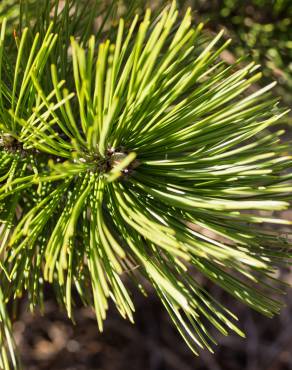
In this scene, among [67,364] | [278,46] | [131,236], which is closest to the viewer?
[131,236]

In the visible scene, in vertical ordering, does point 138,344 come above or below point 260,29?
below

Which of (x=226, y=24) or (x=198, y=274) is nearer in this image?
(x=226, y=24)

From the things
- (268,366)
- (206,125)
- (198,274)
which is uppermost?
(206,125)

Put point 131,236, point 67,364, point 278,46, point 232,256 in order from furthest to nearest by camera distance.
Answer: point 67,364
point 278,46
point 131,236
point 232,256

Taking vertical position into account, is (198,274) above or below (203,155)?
below

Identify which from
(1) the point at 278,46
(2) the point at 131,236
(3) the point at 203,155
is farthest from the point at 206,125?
(1) the point at 278,46

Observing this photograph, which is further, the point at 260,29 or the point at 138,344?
the point at 138,344

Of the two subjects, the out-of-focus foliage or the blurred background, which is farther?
the blurred background

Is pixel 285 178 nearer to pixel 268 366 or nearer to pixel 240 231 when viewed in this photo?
pixel 240 231

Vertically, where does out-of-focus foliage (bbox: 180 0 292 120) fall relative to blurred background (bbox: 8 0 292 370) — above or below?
above

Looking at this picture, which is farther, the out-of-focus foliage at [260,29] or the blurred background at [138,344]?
the blurred background at [138,344]

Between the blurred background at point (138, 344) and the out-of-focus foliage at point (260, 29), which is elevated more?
the out-of-focus foliage at point (260, 29)
